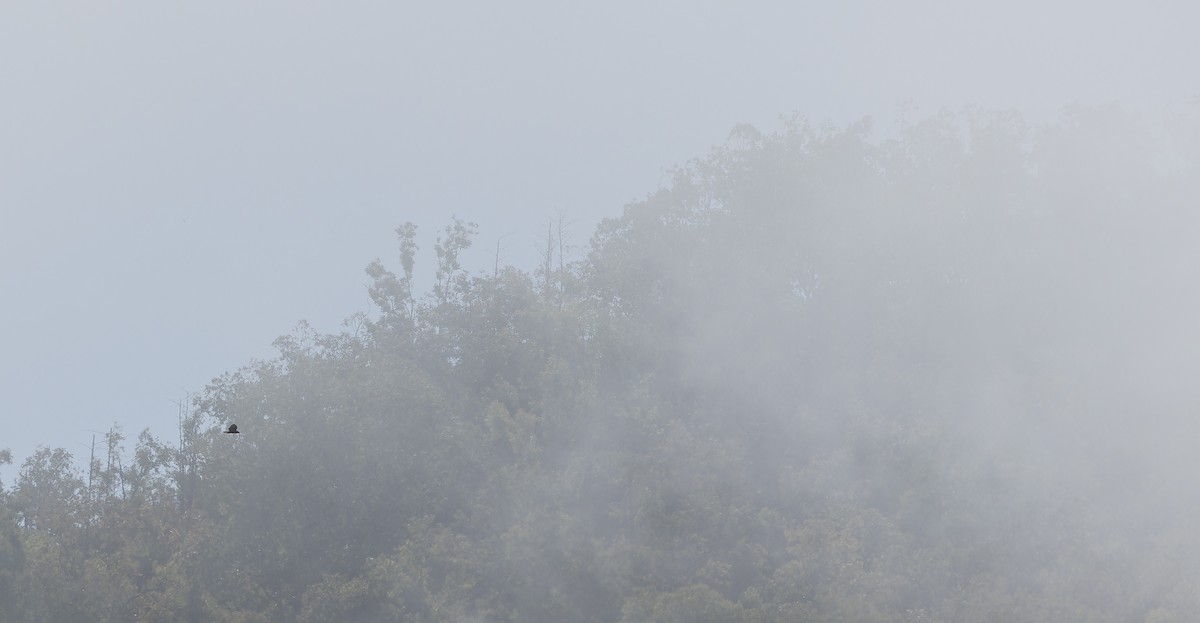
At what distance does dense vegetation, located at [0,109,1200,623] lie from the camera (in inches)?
851

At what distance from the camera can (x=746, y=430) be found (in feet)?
83.9

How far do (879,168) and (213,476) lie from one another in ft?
53.7

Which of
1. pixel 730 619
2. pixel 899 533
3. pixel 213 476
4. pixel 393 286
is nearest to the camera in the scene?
pixel 730 619

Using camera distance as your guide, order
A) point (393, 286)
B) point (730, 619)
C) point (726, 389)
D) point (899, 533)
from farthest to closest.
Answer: point (393, 286) → point (726, 389) → point (899, 533) → point (730, 619)

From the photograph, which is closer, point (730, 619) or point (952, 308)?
point (730, 619)

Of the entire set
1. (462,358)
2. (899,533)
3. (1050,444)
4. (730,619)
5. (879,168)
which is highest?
(879,168)

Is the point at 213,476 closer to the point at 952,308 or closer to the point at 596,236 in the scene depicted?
the point at 596,236

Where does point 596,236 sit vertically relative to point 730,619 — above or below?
above

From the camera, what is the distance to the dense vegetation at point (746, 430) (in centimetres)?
2162

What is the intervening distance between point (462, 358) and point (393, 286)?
3158 millimetres

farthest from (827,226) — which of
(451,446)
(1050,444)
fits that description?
(451,446)

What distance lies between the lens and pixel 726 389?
2623cm

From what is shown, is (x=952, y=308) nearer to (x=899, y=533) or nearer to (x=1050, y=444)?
(x=1050, y=444)

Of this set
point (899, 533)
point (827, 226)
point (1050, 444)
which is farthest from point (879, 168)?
point (899, 533)
